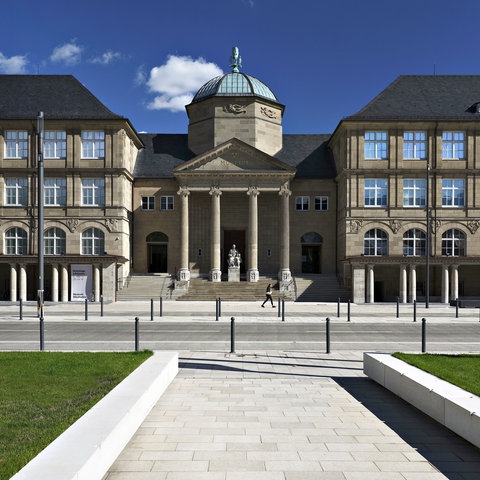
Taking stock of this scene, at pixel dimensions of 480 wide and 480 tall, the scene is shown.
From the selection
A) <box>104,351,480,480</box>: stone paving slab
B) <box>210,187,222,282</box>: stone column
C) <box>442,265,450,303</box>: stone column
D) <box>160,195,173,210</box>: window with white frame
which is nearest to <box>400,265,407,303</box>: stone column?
<box>442,265,450,303</box>: stone column

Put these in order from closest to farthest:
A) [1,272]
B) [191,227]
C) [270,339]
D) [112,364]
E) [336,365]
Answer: [112,364], [336,365], [270,339], [1,272], [191,227]

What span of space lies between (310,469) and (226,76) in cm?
5070

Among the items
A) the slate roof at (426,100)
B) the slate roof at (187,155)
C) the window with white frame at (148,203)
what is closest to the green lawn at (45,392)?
the slate roof at (426,100)

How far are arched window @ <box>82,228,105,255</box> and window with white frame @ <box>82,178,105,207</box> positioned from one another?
2286mm

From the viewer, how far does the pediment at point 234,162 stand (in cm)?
4591

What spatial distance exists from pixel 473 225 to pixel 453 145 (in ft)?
22.5

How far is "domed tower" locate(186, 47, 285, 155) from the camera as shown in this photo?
51062 millimetres

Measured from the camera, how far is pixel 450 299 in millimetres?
42625

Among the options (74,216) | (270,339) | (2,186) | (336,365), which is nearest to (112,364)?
(336,365)

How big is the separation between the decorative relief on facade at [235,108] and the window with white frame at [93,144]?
12.8 metres

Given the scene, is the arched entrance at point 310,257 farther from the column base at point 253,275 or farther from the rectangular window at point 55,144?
the rectangular window at point 55,144

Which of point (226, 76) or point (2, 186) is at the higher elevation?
point (226, 76)

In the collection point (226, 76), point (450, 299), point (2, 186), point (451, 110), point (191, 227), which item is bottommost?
point (450, 299)

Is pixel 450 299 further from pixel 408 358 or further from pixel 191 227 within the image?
pixel 408 358
